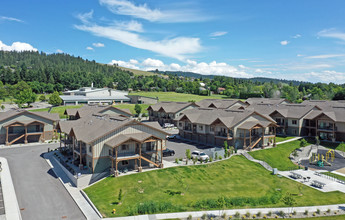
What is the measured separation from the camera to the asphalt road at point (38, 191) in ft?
91.5

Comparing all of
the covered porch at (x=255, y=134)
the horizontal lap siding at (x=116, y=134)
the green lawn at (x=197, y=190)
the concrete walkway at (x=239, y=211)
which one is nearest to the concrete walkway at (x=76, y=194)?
the green lawn at (x=197, y=190)

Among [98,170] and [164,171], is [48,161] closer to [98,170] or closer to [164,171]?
[98,170]

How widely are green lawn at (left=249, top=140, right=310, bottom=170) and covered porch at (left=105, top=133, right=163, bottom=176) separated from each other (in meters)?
21.5

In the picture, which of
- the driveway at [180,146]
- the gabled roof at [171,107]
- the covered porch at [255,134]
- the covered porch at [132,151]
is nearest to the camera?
the covered porch at [132,151]

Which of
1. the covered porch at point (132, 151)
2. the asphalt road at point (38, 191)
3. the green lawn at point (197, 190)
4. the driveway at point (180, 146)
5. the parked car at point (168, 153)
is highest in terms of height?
the covered porch at point (132, 151)

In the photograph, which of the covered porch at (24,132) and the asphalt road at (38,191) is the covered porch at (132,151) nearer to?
the asphalt road at (38,191)

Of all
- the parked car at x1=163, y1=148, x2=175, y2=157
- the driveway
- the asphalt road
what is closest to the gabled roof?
the driveway

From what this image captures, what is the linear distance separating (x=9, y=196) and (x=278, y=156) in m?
46.6

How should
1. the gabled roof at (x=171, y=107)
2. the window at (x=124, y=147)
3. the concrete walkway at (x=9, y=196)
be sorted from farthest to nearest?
the gabled roof at (x=171, y=107), the window at (x=124, y=147), the concrete walkway at (x=9, y=196)

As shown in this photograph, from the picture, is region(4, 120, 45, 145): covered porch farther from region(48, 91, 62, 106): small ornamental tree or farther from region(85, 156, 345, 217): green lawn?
region(48, 91, 62, 106): small ornamental tree

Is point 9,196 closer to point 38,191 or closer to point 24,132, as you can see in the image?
point 38,191

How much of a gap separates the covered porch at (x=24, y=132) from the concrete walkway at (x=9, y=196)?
59.0 feet

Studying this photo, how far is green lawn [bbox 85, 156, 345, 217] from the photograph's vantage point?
3000 centimetres

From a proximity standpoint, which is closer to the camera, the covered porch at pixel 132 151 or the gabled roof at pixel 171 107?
the covered porch at pixel 132 151
